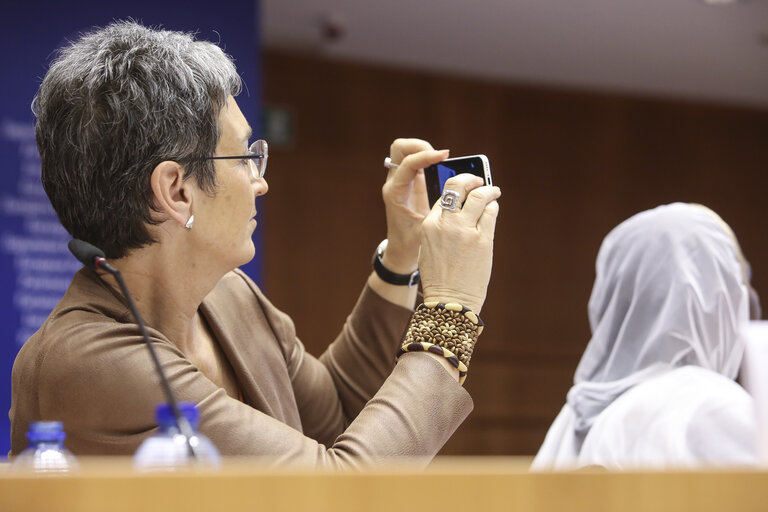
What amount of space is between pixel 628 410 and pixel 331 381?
66 centimetres

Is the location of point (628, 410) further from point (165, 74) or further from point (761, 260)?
point (761, 260)

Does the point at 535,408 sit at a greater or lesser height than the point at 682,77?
lesser

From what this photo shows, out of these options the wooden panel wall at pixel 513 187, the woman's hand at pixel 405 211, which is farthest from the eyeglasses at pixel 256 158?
the wooden panel wall at pixel 513 187

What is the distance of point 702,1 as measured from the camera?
14.2ft

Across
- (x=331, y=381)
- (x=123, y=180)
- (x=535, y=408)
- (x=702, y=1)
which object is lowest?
(x=535, y=408)

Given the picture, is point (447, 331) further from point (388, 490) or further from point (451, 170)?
point (388, 490)

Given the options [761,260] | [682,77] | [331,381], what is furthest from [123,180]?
[761,260]

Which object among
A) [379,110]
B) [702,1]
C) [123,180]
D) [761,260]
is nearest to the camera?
→ [123,180]

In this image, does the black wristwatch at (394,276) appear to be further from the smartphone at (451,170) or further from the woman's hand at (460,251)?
the woman's hand at (460,251)

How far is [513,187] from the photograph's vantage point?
17.9 ft

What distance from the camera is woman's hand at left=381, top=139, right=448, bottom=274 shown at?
156 centimetres

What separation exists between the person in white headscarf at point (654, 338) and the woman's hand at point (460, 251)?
69 cm

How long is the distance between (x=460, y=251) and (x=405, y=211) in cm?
29

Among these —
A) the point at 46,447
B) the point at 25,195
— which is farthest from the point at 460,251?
the point at 25,195
